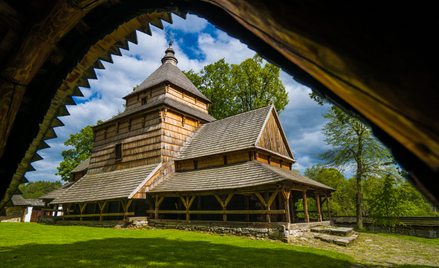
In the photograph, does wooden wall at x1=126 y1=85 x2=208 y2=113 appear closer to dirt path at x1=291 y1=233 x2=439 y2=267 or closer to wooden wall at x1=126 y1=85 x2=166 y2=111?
wooden wall at x1=126 y1=85 x2=166 y2=111

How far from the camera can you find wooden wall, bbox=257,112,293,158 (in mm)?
15628

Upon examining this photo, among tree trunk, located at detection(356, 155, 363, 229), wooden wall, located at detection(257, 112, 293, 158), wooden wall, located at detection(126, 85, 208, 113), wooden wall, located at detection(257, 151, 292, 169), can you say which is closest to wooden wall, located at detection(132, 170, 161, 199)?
wooden wall, located at detection(257, 151, 292, 169)

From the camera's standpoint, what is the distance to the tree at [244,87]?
29.6 metres

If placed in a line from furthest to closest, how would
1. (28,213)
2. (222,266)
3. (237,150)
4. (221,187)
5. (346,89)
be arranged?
1. (28,213)
2. (237,150)
3. (221,187)
4. (222,266)
5. (346,89)

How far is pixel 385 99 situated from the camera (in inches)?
21.7

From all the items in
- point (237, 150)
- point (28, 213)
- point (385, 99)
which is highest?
point (237, 150)

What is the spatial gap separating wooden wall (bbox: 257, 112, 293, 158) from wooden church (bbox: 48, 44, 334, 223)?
8 cm

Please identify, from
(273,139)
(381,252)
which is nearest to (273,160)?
(273,139)

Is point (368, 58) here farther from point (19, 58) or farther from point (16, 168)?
point (16, 168)

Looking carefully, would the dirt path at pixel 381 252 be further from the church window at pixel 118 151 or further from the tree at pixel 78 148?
the tree at pixel 78 148

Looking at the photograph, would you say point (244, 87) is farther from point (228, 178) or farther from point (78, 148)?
Result: point (78, 148)

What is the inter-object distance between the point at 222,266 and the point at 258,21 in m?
5.82

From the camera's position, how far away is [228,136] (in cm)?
1652

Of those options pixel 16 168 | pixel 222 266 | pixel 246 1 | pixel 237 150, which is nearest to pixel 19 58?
pixel 16 168
